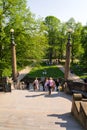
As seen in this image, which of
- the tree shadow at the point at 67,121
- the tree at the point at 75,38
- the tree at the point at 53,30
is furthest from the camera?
the tree at the point at 53,30

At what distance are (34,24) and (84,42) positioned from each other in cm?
2532

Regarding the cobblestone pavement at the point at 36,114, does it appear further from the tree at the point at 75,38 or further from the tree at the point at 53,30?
the tree at the point at 53,30

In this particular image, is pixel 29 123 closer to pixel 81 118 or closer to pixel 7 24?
pixel 81 118

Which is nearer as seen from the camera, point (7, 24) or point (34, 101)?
point (34, 101)

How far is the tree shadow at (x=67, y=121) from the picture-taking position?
9.74 meters

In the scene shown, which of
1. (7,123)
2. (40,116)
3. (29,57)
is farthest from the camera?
(29,57)

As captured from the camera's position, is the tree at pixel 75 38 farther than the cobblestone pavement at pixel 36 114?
Yes

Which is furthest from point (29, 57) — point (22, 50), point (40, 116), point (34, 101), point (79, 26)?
point (79, 26)

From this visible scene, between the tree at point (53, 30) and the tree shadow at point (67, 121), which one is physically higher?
the tree at point (53, 30)

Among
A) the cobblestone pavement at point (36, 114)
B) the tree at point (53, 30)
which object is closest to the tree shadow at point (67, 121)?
the cobblestone pavement at point (36, 114)

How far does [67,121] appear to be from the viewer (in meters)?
10.7

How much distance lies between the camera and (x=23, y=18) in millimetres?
29734

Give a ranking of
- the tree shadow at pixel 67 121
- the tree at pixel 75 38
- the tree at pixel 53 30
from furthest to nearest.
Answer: the tree at pixel 53 30 < the tree at pixel 75 38 < the tree shadow at pixel 67 121

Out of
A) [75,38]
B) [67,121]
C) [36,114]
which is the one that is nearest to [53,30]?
[75,38]
